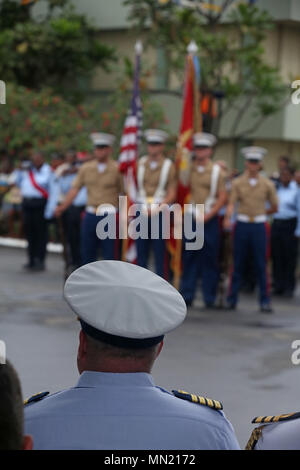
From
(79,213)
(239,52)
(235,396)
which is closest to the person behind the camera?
(235,396)

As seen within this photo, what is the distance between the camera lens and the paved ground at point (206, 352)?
694 centimetres

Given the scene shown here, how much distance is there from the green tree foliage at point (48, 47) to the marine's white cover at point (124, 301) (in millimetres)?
19883

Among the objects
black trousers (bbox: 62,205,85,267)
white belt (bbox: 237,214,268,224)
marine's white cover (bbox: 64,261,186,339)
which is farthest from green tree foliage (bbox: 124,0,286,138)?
marine's white cover (bbox: 64,261,186,339)

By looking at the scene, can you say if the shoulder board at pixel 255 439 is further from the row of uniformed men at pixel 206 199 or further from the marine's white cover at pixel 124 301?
the row of uniformed men at pixel 206 199

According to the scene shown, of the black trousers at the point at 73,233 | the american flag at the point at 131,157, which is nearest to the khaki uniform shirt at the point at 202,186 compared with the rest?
the american flag at the point at 131,157

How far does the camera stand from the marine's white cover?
8.42ft

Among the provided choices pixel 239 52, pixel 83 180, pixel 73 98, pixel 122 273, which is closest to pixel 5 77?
pixel 73 98

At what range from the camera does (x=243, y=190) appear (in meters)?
11.0

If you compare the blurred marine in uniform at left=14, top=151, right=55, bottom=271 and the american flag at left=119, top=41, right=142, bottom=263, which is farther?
the blurred marine in uniform at left=14, top=151, right=55, bottom=271

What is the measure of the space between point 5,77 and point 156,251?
12.6m

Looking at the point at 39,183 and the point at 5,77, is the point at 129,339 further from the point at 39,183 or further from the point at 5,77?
the point at 5,77

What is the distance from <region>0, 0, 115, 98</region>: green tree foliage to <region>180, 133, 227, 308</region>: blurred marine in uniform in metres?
11.8

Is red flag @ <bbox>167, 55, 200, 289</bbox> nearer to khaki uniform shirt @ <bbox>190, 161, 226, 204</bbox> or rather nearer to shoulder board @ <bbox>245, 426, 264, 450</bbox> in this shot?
khaki uniform shirt @ <bbox>190, 161, 226, 204</bbox>

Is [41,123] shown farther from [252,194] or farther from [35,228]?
[252,194]
